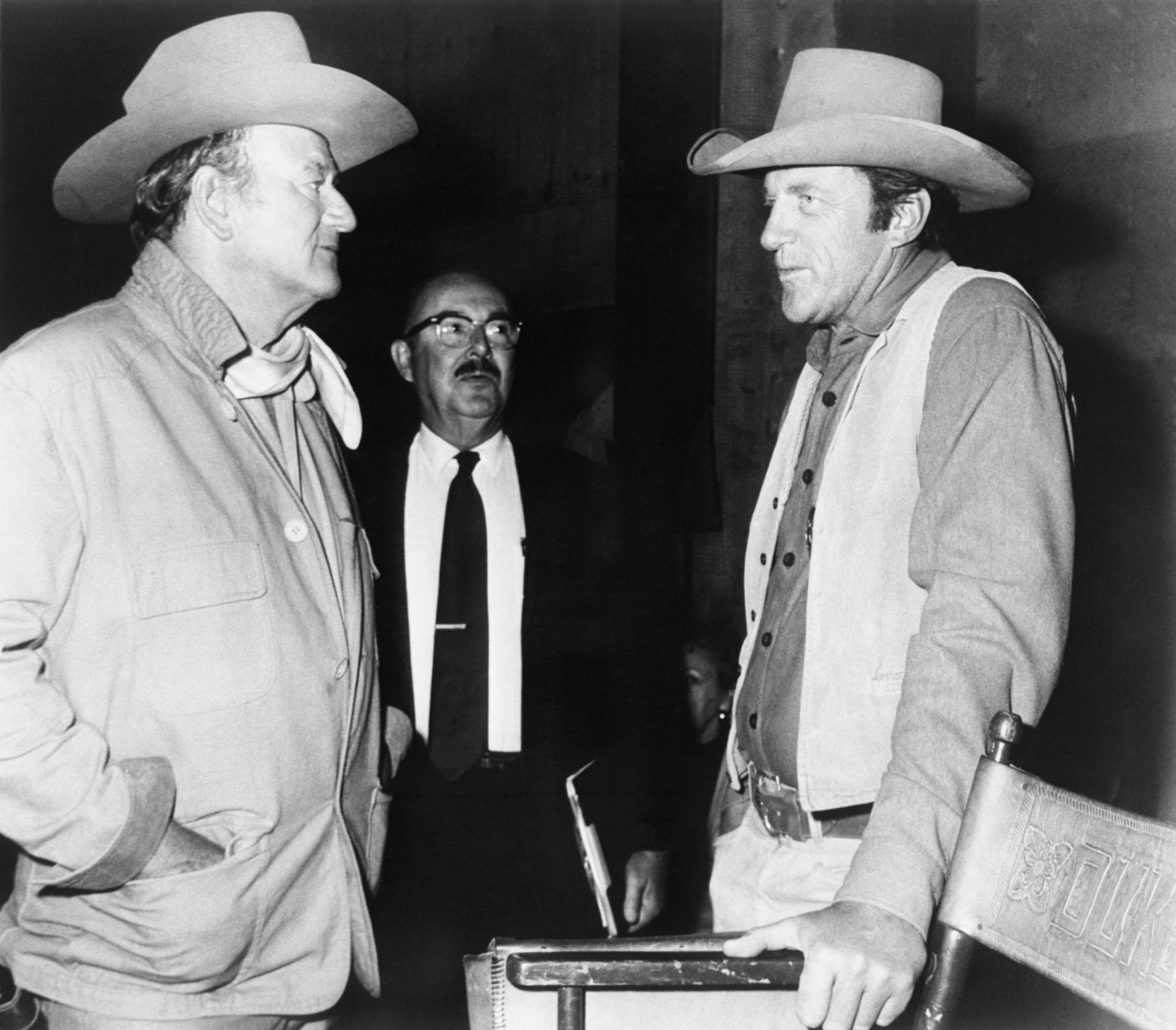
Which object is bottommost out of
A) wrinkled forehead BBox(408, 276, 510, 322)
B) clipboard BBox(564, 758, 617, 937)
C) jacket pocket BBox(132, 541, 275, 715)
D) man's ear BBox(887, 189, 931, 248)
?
clipboard BBox(564, 758, 617, 937)

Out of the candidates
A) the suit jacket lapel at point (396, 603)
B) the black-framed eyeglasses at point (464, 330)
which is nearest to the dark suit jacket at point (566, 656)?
the suit jacket lapel at point (396, 603)

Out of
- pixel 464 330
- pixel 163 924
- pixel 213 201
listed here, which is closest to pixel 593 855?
pixel 163 924

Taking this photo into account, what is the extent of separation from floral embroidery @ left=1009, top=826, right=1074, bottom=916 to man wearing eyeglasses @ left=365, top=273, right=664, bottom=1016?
156 cm

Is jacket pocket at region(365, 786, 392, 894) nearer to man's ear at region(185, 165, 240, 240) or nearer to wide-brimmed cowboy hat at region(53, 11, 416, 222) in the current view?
man's ear at region(185, 165, 240, 240)

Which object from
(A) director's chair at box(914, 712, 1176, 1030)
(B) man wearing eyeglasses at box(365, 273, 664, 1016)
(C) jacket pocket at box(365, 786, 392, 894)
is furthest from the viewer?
(B) man wearing eyeglasses at box(365, 273, 664, 1016)

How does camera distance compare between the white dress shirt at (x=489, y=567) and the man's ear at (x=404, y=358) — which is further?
the man's ear at (x=404, y=358)

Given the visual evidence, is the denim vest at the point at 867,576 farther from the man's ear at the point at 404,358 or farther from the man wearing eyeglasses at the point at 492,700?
the man's ear at the point at 404,358

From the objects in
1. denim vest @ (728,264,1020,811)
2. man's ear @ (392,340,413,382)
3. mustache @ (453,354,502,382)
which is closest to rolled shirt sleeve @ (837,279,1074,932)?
denim vest @ (728,264,1020,811)

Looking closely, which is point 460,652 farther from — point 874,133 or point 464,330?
point 874,133

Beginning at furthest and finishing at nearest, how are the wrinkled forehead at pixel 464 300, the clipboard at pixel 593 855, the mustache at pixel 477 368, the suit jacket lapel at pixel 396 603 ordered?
the wrinkled forehead at pixel 464 300 < the mustache at pixel 477 368 < the suit jacket lapel at pixel 396 603 < the clipboard at pixel 593 855

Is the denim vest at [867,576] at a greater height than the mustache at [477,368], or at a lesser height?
lesser

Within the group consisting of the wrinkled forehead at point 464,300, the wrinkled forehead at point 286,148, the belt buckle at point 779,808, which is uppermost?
the wrinkled forehead at point 286,148

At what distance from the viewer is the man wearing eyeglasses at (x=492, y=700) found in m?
3.19

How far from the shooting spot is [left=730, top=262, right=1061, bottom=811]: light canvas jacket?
190cm
